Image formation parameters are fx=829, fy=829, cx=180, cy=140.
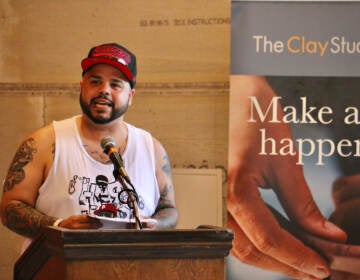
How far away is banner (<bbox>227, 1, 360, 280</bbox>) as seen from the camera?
4.10 m

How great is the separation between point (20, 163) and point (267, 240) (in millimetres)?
1351

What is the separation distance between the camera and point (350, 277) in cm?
409

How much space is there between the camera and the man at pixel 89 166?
343 centimetres

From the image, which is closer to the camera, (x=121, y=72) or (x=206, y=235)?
(x=206, y=235)

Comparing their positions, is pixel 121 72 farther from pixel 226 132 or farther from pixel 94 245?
pixel 94 245

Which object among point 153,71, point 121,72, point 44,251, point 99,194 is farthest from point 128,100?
point 44,251

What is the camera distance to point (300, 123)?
163 inches

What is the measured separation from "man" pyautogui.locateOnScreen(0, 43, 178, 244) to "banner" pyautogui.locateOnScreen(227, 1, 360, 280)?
2.06 ft

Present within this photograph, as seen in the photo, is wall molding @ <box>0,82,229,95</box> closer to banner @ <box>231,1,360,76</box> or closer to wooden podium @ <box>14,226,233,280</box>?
banner @ <box>231,1,360,76</box>

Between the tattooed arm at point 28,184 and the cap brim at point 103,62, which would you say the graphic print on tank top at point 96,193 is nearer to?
the tattooed arm at point 28,184

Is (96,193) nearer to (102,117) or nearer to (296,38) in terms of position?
(102,117)

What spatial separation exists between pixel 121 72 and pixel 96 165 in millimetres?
419

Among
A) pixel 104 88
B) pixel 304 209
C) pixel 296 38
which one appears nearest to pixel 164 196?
pixel 104 88

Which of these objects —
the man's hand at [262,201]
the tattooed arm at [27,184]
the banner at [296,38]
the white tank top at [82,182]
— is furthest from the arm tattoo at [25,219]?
the banner at [296,38]
